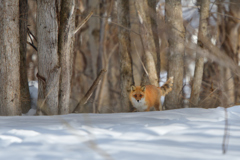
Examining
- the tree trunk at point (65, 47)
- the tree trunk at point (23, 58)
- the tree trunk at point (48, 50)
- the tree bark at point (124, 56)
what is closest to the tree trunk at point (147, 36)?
the tree bark at point (124, 56)

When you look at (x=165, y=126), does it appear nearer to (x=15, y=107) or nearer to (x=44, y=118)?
(x=44, y=118)

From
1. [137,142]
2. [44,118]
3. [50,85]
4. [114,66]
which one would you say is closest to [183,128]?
[137,142]

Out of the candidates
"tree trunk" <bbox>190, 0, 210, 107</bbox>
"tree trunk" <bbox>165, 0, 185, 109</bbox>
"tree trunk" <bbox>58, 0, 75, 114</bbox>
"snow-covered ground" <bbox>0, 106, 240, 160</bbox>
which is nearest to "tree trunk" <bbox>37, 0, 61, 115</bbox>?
"tree trunk" <bbox>58, 0, 75, 114</bbox>

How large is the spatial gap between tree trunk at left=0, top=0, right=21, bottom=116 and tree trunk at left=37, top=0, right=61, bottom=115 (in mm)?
449

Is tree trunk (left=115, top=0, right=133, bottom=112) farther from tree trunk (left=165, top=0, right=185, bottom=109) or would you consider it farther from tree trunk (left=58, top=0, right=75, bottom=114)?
tree trunk (left=58, top=0, right=75, bottom=114)

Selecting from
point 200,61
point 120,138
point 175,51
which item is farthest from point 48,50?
point 200,61

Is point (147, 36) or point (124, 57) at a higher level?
point (147, 36)

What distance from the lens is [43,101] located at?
5316mm

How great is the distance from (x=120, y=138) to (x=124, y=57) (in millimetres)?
4265

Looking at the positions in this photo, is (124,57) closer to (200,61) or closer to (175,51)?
(175,51)

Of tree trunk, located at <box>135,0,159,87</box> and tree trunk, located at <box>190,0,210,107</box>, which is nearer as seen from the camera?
tree trunk, located at <box>135,0,159,87</box>

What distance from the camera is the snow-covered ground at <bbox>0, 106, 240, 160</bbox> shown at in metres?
2.66

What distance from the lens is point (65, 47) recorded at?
5.62 meters

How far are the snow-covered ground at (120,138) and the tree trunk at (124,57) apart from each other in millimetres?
2991
